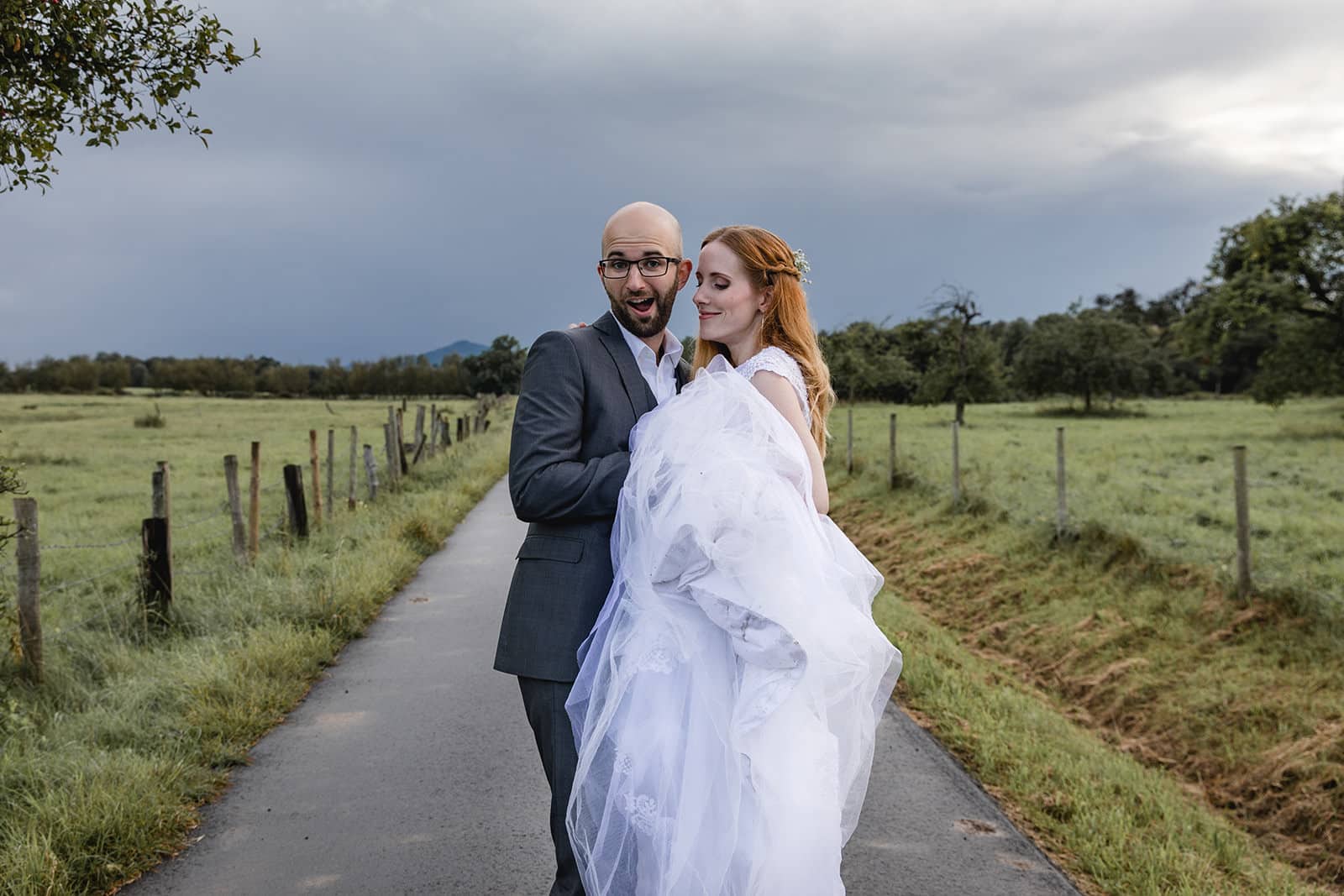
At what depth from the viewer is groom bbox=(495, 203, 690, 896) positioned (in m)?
2.62

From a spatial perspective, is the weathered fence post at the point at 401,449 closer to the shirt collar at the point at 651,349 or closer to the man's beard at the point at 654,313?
the shirt collar at the point at 651,349

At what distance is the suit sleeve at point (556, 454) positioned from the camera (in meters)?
2.56

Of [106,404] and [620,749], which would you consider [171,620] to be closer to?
[620,749]

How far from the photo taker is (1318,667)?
770cm

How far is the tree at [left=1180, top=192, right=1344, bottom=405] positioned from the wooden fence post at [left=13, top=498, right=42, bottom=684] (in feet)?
111

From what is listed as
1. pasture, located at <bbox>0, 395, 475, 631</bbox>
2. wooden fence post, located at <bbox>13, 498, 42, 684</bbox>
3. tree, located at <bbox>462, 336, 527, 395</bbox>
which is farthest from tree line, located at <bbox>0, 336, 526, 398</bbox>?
wooden fence post, located at <bbox>13, 498, 42, 684</bbox>

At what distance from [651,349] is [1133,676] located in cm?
737

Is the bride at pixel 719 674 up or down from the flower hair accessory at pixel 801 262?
down

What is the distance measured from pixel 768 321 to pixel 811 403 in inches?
11.8

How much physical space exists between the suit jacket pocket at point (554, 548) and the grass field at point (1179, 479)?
8.21 m

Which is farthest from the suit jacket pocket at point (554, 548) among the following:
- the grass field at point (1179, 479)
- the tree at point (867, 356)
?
the tree at point (867, 356)

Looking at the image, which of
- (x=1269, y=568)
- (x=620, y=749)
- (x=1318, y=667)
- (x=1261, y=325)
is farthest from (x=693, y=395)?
(x=1261, y=325)

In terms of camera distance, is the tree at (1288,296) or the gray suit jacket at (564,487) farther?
the tree at (1288,296)

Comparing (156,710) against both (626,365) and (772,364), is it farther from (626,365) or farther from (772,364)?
(772,364)
